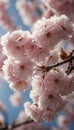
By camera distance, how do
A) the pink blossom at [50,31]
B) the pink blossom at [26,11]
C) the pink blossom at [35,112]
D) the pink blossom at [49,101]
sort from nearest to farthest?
the pink blossom at [50,31] < the pink blossom at [49,101] < the pink blossom at [35,112] < the pink blossom at [26,11]

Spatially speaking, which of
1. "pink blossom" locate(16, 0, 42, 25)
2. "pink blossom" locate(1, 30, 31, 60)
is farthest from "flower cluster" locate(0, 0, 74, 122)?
"pink blossom" locate(16, 0, 42, 25)

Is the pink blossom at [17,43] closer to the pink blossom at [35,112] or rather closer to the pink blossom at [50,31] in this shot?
the pink blossom at [50,31]

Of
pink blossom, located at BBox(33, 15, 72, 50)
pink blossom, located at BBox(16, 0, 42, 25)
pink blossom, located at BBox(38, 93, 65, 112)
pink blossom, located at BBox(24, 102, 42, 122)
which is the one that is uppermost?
pink blossom, located at BBox(16, 0, 42, 25)

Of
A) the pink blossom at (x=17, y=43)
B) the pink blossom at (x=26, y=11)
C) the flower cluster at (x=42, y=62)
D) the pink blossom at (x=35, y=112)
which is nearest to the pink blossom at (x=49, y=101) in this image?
the flower cluster at (x=42, y=62)

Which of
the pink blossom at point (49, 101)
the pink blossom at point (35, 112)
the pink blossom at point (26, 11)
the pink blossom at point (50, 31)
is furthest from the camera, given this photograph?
the pink blossom at point (26, 11)

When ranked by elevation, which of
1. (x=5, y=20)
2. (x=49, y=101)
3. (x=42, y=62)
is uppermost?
(x=5, y=20)

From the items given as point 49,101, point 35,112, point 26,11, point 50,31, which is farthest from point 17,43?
point 26,11

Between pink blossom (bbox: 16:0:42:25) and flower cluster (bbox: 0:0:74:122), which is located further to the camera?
pink blossom (bbox: 16:0:42:25)

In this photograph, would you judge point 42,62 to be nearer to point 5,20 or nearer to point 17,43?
point 17,43

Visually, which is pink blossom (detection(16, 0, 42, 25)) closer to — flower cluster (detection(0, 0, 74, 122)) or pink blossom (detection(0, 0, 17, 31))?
pink blossom (detection(0, 0, 17, 31))

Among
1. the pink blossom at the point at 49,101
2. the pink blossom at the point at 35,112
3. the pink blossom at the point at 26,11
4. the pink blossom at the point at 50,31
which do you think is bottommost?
the pink blossom at the point at 49,101

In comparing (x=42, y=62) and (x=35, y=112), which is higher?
(x=42, y=62)
